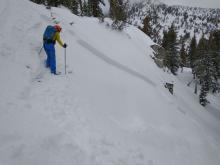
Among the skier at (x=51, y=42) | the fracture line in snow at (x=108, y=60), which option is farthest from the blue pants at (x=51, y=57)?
the fracture line in snow at (x=108, y=60)

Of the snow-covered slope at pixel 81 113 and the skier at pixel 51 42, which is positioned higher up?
the skier at pixel 51 42

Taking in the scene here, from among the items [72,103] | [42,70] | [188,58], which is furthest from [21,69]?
[188,58]

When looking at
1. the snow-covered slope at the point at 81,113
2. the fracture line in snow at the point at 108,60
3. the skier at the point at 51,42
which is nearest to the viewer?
the snow-covered slope at the point at 81,113

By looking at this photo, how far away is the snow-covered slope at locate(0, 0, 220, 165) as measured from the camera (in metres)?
6.21

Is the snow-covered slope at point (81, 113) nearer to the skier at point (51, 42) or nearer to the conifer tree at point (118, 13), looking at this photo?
the skier at point (51, 42)

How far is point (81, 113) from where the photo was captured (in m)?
7.93

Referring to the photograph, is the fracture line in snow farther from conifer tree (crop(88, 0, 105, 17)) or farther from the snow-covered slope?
conifer tree (crop(88, 0, 105, 17))

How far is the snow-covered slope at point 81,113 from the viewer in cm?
621

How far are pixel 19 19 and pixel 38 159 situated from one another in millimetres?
11764

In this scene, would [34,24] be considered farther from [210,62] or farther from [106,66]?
[210,62]

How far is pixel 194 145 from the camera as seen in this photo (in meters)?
10.3

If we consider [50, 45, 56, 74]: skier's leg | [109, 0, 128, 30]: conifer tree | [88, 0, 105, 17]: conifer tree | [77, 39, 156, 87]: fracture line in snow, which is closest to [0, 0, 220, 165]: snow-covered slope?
[77, 39, 156, 87]: fracture line in snow

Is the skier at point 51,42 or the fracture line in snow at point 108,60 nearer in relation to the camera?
the skier at point 51,42

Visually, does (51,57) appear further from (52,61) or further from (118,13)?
(118,13)
